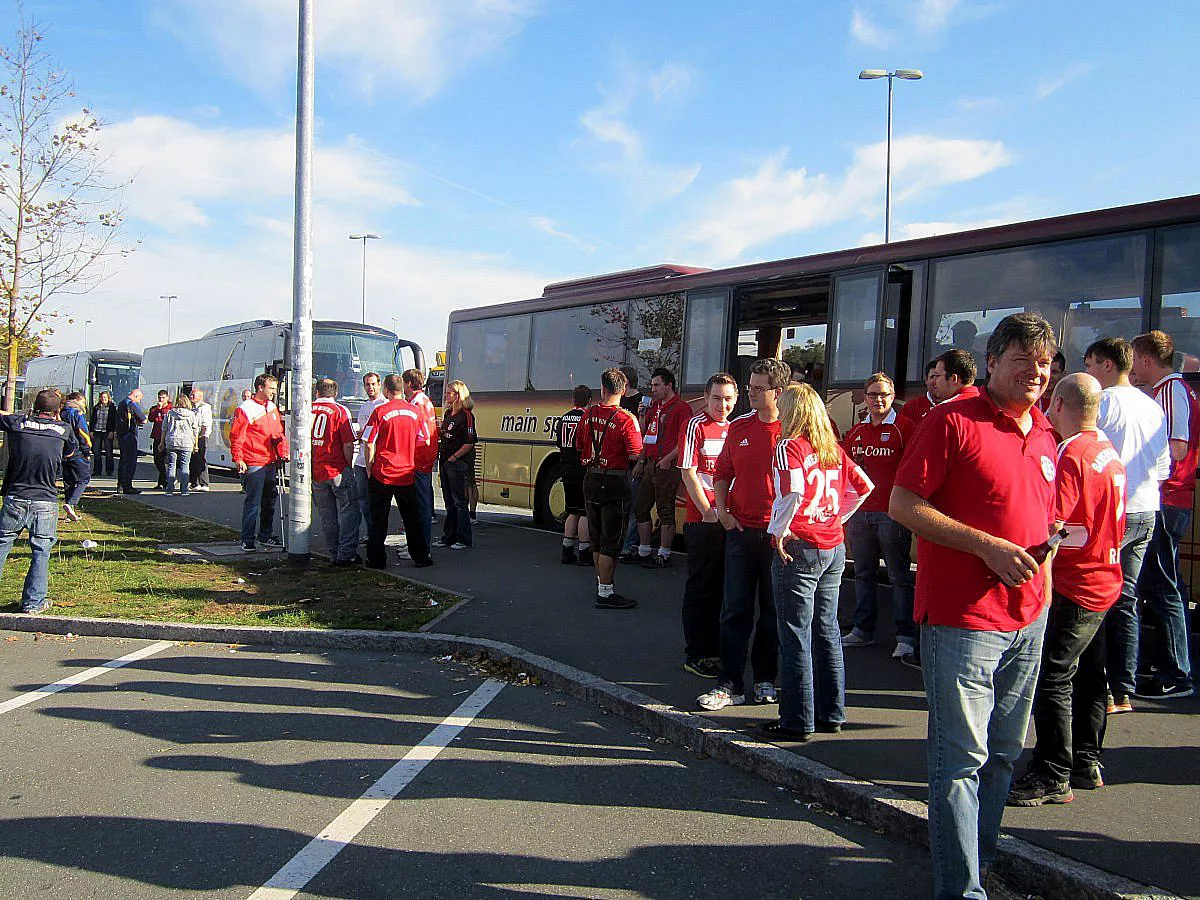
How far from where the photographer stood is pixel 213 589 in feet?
28.4

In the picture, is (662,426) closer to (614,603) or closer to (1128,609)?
(614,603)

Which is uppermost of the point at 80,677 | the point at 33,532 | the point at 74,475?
the point at 74,475

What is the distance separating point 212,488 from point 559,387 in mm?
10788

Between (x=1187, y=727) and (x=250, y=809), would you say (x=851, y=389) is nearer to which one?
(x=1187, y=727)

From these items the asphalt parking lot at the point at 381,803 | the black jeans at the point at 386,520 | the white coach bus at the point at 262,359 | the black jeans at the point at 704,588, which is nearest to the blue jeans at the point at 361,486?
the black jeans at the point at 386,520

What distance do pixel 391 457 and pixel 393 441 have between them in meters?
0.17

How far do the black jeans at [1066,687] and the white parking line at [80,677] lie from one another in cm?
561

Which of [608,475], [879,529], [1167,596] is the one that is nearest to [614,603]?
[608,475]

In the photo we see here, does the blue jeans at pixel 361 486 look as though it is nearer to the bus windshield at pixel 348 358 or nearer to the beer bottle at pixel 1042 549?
the beer bottle at pixel 1042 549

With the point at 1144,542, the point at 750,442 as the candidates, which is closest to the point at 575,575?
the point at 750,442

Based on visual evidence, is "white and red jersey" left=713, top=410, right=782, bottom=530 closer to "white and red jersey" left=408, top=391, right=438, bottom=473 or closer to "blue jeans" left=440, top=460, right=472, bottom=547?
"white and red jersey" left=408, top=391, right=438, bottom=473

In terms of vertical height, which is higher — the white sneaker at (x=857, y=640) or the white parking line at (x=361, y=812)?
the white sneaker at (x=857, y=640)

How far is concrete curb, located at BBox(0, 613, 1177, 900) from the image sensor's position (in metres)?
3.41

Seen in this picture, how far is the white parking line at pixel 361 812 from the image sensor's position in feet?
11.1
